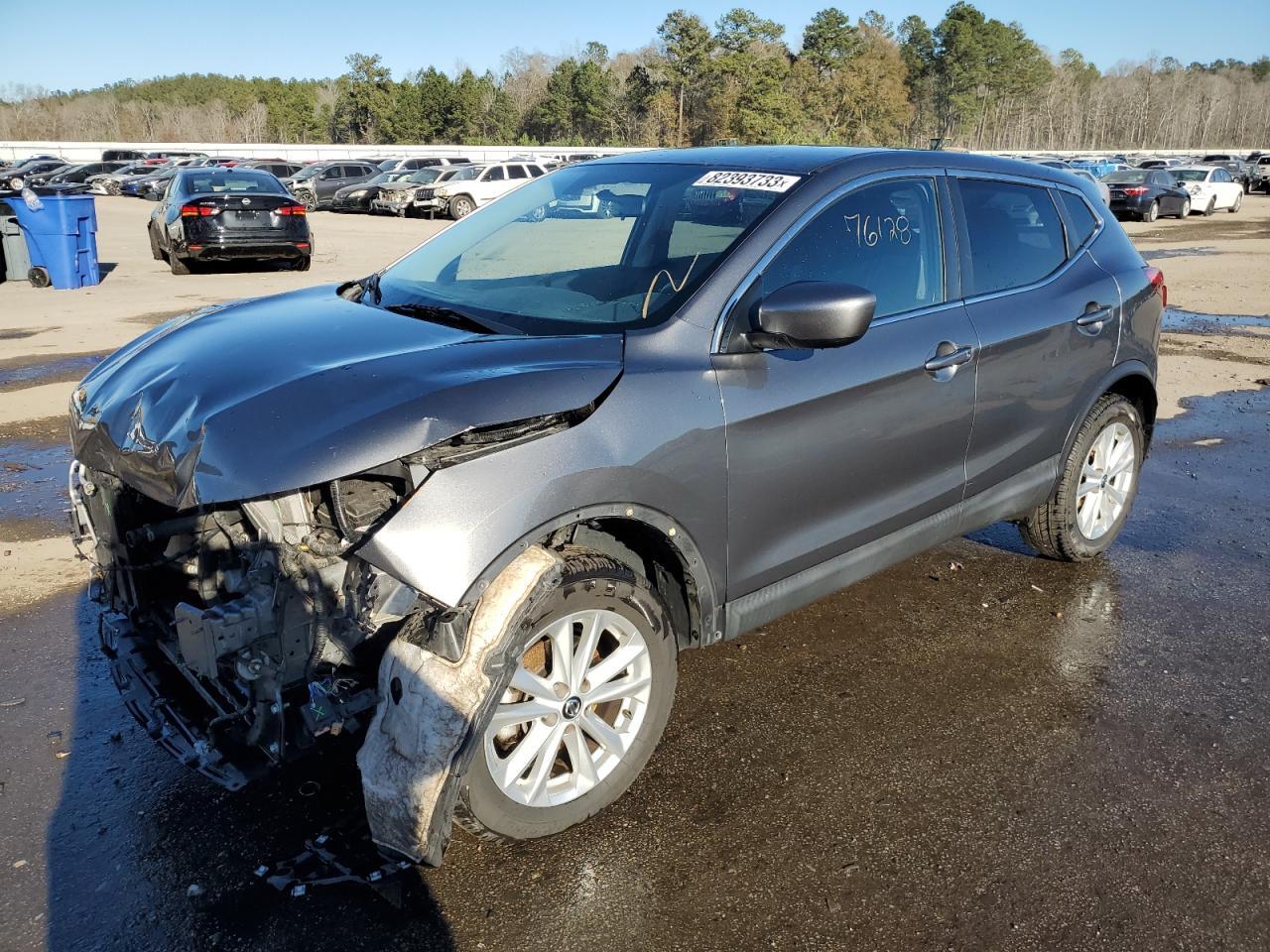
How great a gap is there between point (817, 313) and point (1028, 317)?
63.6 inches

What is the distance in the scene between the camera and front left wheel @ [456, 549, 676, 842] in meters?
2.72

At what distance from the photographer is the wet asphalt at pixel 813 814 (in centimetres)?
262

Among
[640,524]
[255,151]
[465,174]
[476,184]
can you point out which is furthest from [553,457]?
[255,151]

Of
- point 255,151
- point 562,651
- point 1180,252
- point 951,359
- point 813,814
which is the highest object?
point 255,151

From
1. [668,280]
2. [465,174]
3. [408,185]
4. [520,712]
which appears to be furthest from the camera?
[408,185]

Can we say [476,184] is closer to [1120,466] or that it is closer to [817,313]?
[1120,466]

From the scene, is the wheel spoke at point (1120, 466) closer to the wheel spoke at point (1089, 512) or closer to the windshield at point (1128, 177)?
the wheel spoke at point (1089, 512)

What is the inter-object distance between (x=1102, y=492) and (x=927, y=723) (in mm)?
1957

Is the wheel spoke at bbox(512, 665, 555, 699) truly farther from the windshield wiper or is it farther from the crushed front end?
the windshield wiper

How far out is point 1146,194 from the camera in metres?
30.2

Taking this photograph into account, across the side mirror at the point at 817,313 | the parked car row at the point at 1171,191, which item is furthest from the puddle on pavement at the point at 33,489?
the parked car row at the point at 1171,191

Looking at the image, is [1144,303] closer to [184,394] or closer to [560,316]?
[560,316]

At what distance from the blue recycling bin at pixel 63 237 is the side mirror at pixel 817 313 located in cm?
1402

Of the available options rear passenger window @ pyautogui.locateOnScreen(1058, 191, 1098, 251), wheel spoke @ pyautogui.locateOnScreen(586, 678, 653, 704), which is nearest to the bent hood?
wheel spoke @ pyautogui.locateOnScreen(586, 678, 653, 704)
